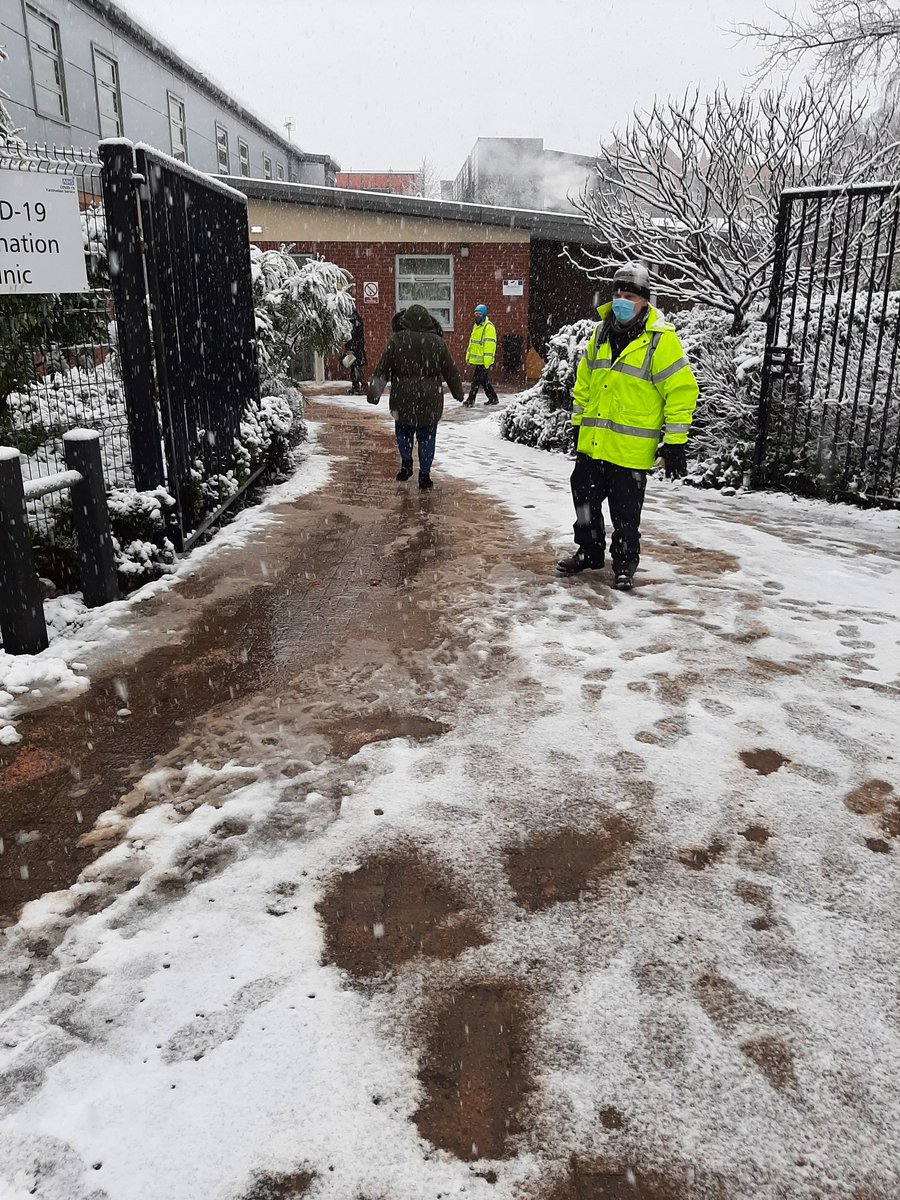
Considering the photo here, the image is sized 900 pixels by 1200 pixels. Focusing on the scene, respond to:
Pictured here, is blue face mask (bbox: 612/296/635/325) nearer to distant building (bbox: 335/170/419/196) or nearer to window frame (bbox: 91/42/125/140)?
window frame (bbox: 91/42/125/140)

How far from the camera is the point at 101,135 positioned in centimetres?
1298

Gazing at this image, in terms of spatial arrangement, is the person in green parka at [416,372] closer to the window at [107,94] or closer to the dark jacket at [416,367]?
the dark jacket at [416,367]

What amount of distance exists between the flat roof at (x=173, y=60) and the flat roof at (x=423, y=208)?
1.93 meters

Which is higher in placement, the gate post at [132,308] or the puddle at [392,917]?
the gate post at [132,308]

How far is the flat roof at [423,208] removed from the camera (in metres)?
17.3

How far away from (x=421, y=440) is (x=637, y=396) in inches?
137

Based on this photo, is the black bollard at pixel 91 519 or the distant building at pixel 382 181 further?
the distant building at pixel 382 181

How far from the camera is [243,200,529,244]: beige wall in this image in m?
17.8

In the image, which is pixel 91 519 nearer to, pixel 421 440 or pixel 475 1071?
pixel 475 1071

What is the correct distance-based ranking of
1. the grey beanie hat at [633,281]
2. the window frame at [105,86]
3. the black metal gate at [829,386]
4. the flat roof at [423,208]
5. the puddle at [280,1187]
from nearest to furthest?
the puddle at [280,1187] → the grey beanie hat at [633,281] → the black metal gate at [829,386] → the window frame at [105,86] → the flat roof at [423,208]

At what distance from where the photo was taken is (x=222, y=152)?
19.0 metres

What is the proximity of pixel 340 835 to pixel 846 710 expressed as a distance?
2.21 m

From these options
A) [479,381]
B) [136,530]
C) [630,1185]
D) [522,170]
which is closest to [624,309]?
[136,530]

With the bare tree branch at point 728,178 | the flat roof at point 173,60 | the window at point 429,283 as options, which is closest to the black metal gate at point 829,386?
the bare tree branch at point 728,178
